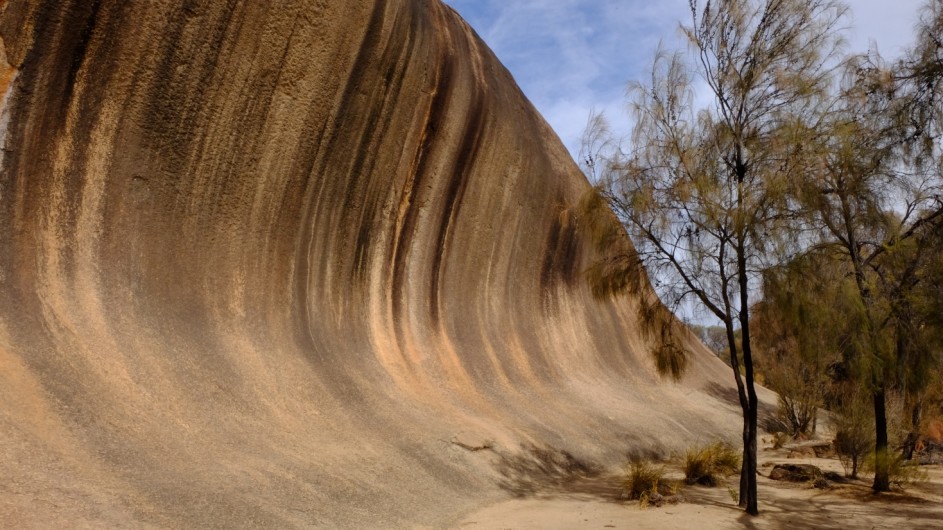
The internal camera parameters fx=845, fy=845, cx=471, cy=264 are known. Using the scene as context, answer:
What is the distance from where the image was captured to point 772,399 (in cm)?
2464

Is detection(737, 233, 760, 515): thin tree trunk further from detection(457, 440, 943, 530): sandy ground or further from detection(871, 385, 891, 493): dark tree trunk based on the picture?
detection(871, 385, 891, 493): dark tree trunk

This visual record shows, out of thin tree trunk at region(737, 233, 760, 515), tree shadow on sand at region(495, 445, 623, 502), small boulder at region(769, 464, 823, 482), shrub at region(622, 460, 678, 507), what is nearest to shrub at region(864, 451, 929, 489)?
small boulder at region(769, 464, 823, 482)

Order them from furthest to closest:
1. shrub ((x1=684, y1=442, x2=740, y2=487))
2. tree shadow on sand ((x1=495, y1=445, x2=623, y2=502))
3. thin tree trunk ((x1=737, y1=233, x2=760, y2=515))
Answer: shrub ((x1=684, y1=442, x2=740, y2=487)) → tree shadow on sand ((x1=495, y1=445, x2=623, y2=502)) → thin tree trunk ((x1=737, y1=233, x2=760, y2=515))

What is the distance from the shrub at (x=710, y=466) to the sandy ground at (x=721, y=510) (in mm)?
335

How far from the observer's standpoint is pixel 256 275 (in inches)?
408

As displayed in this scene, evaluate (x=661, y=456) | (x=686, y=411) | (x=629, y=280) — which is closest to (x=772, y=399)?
(x=686, y=411)

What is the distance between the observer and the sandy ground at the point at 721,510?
904cm

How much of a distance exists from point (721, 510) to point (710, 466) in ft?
8.37

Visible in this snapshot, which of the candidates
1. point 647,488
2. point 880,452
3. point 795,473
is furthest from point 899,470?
point 647,488

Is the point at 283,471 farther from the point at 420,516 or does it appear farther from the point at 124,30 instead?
the point at 124,30

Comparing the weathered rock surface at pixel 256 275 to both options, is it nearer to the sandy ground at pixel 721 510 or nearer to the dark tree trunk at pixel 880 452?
the sandy ground at pixel 721 510

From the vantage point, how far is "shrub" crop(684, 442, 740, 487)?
12305 mm

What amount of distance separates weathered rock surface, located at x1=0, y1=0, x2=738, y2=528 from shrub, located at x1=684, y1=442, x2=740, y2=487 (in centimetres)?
156

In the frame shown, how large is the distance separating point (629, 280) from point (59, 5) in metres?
7.36
